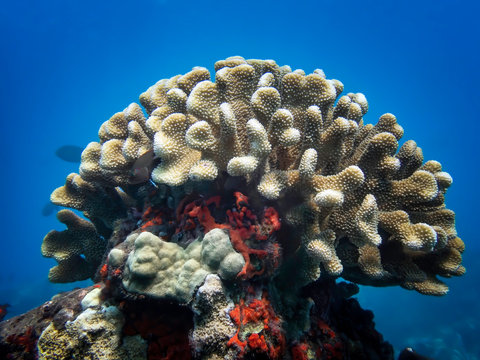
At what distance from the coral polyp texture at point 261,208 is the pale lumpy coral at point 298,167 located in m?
0.01

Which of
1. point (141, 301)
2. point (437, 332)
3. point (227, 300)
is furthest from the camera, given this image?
point (437, 332)

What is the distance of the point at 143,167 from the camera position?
3.02 metres

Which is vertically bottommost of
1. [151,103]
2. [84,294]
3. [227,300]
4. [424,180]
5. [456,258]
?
[84,294]

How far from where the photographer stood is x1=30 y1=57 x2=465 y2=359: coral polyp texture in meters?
2.23

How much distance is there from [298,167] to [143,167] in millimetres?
1731

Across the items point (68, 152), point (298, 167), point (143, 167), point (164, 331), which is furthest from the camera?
point (68, 152)

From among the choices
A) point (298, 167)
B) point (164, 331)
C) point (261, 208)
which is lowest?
point (164, 331)

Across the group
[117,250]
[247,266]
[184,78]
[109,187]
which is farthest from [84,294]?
[184,78]

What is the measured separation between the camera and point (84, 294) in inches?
107

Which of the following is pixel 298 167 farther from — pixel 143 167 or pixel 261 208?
pixel 143 167

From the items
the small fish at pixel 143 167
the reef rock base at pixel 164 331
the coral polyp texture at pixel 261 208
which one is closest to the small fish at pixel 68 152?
the small fish at pixel 143 167

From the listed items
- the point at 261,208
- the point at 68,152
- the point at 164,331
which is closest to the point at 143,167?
the point at 261,208

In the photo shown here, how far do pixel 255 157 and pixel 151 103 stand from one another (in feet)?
5.57

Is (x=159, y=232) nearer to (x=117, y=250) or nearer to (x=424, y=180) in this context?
(x=117, y=250)
